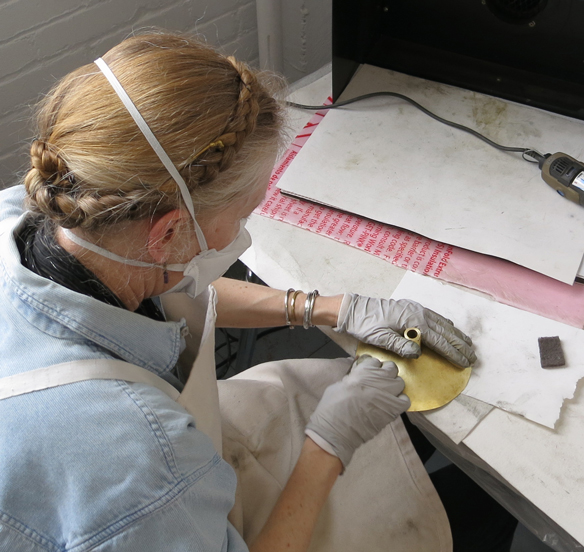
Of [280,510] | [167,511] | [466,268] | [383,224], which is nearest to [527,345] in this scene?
[466,268]

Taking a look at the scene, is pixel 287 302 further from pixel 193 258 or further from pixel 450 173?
pixel 450 173

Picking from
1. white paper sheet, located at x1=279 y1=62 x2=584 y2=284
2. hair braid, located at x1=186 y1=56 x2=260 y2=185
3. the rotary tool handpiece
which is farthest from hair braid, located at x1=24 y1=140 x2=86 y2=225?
the rotary tool handpiece

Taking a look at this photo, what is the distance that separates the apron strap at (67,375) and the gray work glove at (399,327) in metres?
0.38

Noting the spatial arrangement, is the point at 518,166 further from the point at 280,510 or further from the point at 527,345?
the point at 280,510

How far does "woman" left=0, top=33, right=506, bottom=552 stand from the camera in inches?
20.4

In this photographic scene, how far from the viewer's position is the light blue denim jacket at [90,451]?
0.51 m

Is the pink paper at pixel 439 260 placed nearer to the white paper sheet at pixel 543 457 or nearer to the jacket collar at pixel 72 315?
the white paper sheet at pixel 543 457

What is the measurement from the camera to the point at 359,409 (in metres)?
0.82

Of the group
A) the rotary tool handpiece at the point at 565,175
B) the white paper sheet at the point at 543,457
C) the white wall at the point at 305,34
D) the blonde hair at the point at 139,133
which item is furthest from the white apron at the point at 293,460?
the white wall at the point at 305,34

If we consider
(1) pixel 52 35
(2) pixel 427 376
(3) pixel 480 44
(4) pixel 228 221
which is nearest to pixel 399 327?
(2) pixel 427 376

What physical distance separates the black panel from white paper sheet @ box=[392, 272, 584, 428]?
21.8 inches

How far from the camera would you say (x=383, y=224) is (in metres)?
0.99

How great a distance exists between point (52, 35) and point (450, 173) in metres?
1.09

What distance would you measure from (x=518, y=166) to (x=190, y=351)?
74 centimetres
